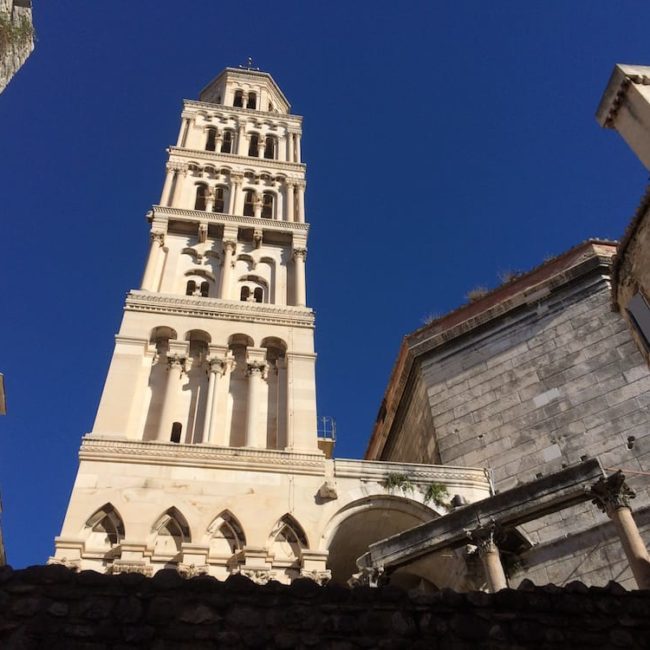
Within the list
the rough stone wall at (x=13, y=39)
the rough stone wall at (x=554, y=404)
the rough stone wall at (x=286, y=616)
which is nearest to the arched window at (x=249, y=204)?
the rough stone wall at (x=554, y=404)

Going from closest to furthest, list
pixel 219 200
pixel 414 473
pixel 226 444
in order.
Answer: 1. pixel 414 473
2. pixel 226 444
3. pixel 219 200

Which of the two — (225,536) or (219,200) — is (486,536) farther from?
(219,200)

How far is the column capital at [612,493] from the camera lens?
36.7 ft

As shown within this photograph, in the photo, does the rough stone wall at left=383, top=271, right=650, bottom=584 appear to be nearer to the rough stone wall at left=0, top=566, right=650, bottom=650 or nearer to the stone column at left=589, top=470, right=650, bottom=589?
the stone column at left=589, top=470, right=650, bottom=589

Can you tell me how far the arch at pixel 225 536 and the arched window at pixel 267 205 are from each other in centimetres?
1323

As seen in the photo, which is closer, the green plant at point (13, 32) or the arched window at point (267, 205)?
the green plant at point (13, 32)

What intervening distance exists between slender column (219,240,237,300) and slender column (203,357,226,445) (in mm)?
2815

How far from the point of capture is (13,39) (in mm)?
13422

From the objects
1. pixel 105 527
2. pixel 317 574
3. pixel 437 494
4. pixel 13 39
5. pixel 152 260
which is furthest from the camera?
pixel 152 260

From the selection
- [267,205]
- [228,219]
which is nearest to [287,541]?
[228,219]

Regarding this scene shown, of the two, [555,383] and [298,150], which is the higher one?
[298,150]

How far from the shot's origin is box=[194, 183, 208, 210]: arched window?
968 inches

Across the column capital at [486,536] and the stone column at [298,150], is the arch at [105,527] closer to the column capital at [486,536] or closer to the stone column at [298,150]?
the column capital at [486,536]

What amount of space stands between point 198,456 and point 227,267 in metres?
7.76
